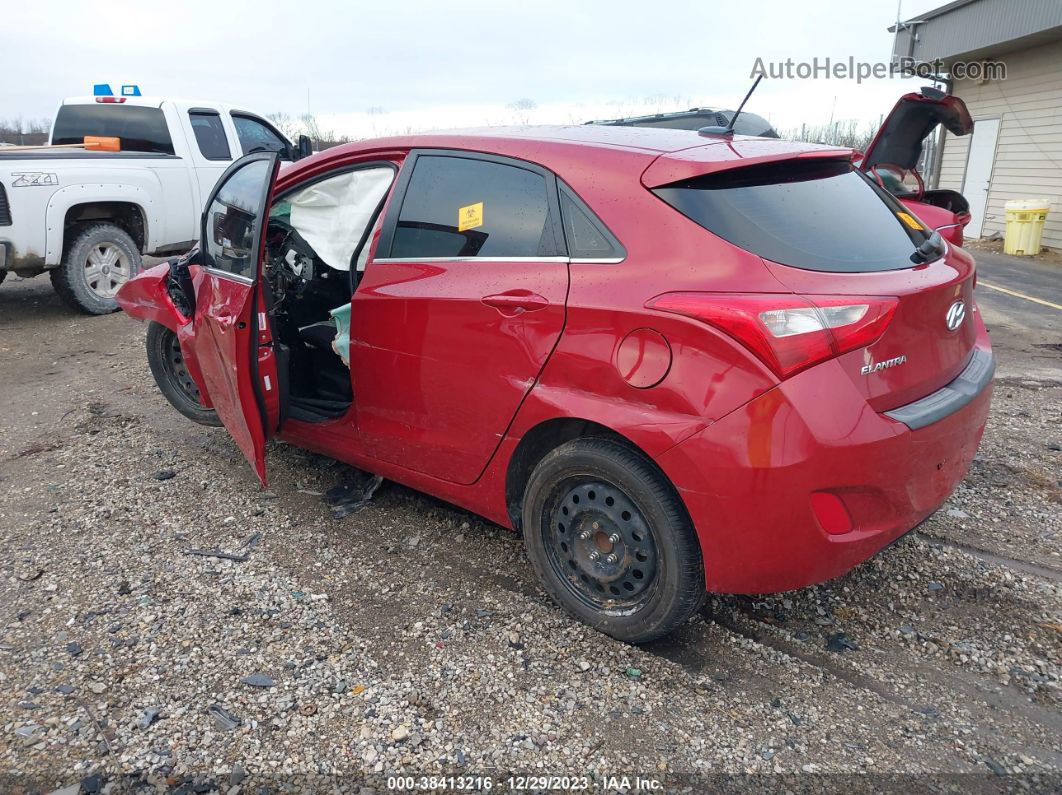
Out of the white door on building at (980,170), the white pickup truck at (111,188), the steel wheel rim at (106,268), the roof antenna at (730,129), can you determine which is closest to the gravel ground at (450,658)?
the roof antenna at (730,129)

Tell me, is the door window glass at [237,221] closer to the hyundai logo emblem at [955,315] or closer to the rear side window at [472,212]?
the rear side window at [472,212]

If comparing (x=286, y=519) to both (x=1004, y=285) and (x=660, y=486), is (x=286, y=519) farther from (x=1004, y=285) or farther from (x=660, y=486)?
(x=1004, y=285)

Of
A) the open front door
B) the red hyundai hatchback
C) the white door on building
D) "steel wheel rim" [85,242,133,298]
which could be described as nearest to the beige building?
the white door on building

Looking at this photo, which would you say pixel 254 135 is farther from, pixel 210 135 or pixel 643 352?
pixel 643 352

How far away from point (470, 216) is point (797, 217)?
1225 mm

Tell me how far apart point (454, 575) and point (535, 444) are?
75 cm

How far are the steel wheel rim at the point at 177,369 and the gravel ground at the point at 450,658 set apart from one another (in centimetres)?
84

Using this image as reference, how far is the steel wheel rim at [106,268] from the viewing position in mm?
7954

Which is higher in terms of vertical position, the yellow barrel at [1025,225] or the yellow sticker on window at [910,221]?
the yellow sticker on window at [910,221]

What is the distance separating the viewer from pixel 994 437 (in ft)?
14.8

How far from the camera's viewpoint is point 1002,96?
14.9m

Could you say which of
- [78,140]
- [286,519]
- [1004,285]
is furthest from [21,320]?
[1004,285]

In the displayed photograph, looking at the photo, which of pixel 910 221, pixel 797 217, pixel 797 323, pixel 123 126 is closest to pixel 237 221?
pixel 797 217

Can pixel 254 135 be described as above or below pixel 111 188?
above
